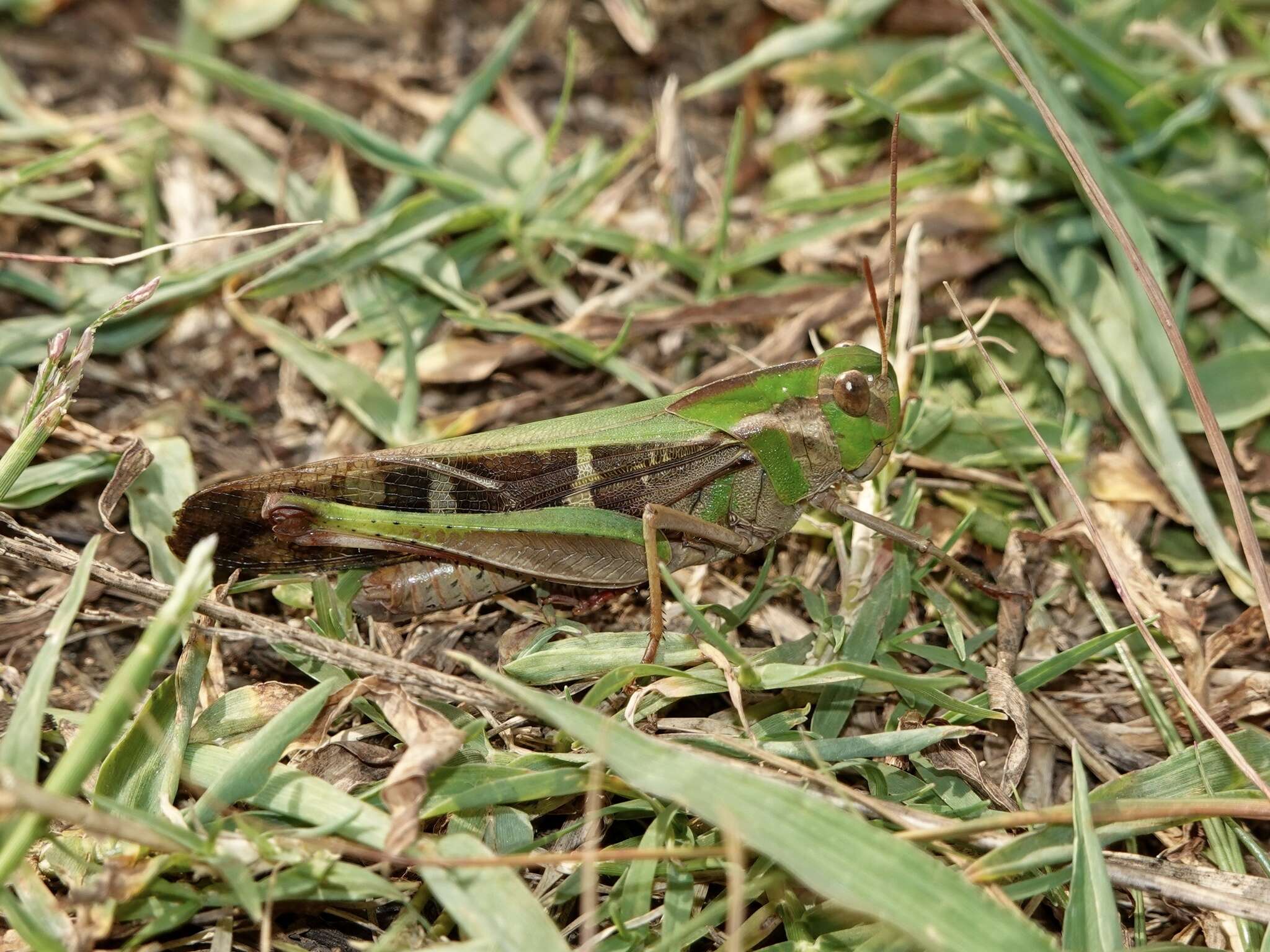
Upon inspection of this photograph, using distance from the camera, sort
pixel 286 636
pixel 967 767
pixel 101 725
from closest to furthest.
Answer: pixel 101 725 → pixel 286 636 → pixel 967 767

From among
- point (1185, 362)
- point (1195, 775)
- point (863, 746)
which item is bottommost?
point (1195, 775)

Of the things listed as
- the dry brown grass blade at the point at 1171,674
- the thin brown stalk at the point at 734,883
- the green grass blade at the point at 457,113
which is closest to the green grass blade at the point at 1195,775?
the dry brown grass blade at the point at 1171,674

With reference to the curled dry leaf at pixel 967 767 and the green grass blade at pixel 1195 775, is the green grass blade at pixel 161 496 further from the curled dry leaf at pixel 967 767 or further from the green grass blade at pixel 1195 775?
the green grass blade at pixel 1195 775

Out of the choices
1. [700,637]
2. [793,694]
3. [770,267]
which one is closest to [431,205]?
[770,267]

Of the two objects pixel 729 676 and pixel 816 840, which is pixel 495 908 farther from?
pixel 729 676

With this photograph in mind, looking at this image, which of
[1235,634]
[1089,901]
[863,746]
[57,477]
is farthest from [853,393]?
[57,477]

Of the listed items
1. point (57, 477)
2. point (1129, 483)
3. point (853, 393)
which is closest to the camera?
point (853, 393)

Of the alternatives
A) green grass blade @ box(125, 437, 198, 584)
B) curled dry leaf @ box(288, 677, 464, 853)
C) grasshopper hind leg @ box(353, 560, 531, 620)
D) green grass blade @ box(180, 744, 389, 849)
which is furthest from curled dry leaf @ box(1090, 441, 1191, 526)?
green grass blade @ box(125, 437, 198, 584)
